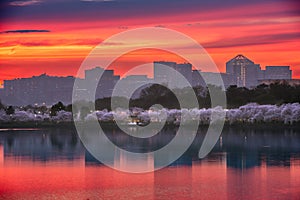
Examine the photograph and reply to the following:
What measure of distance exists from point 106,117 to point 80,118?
500 cm

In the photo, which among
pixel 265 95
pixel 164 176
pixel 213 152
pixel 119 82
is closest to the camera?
pixel 164 176

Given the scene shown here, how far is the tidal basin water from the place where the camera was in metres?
23.4

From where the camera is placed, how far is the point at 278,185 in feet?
82.1

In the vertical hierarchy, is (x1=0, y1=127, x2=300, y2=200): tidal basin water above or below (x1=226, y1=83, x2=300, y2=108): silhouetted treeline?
below

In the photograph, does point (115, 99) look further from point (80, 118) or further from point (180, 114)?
point (180, 114)

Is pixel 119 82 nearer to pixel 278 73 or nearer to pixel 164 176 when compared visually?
pixel 278 73

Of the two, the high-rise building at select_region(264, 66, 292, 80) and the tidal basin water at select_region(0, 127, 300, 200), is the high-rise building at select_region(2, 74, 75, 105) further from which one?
the tidal basin water at select_region(0, 127, 300, 200)

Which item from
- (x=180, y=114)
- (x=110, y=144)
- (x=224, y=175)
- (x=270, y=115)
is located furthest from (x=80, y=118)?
(x=224, y=175)

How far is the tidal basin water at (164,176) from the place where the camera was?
23406 mm

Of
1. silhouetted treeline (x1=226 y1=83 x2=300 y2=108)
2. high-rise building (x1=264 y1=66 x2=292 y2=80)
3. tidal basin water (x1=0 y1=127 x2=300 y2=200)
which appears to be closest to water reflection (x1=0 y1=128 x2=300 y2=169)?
tidal basin water (x1=0 y1=127 x2=300 y2=200)

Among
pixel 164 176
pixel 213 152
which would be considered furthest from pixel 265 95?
pixel 164 176

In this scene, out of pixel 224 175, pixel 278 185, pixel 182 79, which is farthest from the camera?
pixel 182 79

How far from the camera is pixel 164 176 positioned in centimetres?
2839

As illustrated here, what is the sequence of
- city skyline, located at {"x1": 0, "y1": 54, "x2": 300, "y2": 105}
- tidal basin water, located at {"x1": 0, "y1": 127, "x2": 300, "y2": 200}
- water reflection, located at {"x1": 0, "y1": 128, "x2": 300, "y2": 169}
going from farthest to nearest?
1. city skyline, located at {"x1": 0, "y1": 54, "x2": 300, "y2": 105}
2. water reflection, located at {"x1": 0, "y1": 128, "x2": 300, "y2": 169}
3. tidal basin water, located at {"x1": 0, "y1": 127, "x2": 300, "y2": 200}
